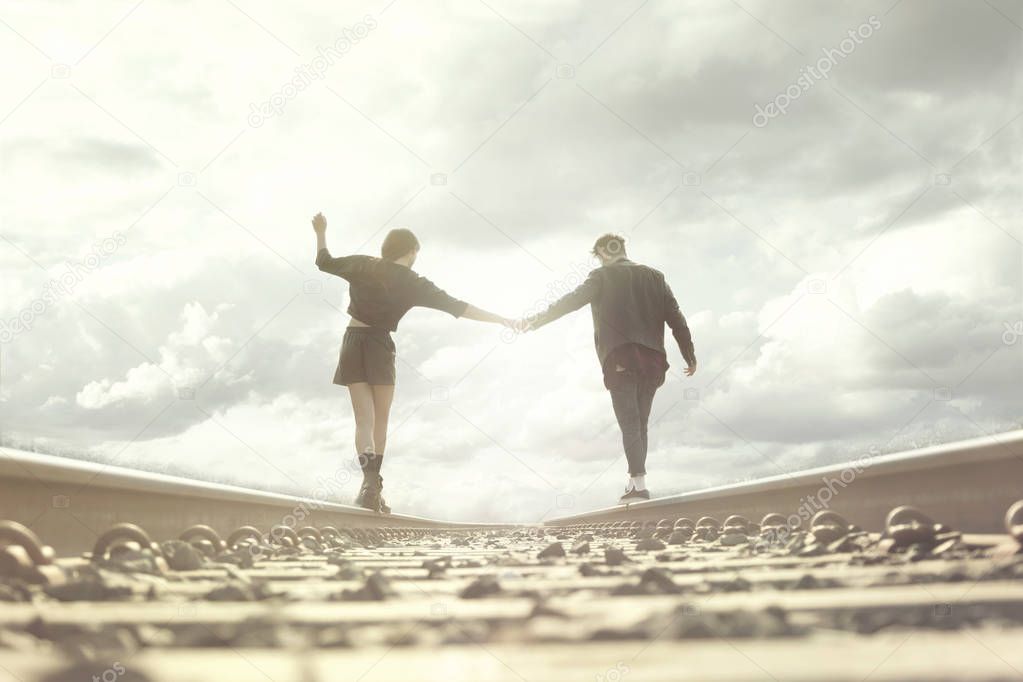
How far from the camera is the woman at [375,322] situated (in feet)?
24.8

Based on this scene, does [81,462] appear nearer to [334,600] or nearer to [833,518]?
[334,600]

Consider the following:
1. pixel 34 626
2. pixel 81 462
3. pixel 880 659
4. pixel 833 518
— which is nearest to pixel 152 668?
pixel 34 626

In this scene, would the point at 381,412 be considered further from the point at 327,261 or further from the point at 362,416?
the point at 327,261

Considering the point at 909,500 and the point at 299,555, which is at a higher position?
the point at 909,500

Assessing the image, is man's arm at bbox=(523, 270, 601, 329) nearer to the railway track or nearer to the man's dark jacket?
the man's dark jacket

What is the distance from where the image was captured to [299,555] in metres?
3.19

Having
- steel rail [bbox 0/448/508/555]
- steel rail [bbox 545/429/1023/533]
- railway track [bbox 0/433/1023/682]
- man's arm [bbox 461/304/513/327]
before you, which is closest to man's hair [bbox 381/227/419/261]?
man's arm [bbox 461/304/513/327]

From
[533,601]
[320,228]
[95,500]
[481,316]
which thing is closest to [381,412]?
[481,316]

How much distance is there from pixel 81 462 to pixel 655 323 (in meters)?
6.59

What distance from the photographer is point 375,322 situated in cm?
763

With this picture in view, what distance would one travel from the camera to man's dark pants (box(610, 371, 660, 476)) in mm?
8070

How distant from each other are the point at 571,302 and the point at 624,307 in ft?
1.80

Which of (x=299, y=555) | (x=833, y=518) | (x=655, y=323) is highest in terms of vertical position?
(x=655, y=323)

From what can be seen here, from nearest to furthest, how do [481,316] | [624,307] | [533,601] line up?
[533,601], [481,316], [624,307]
